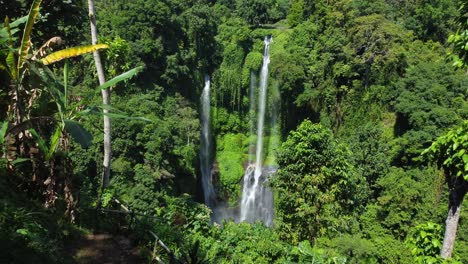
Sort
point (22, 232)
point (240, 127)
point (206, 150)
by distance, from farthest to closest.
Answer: point (240, 127), point (206, 150), point (22, 232)

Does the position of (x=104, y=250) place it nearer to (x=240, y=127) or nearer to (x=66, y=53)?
(x=66, y=53)

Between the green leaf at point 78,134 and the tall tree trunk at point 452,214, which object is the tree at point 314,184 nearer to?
the green leaf at point 78,134

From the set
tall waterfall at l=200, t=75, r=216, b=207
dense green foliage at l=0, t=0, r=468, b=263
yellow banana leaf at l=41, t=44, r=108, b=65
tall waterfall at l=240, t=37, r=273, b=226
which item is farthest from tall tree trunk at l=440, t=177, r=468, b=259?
tall waterfall at l=200, t=75, r=216, b=207

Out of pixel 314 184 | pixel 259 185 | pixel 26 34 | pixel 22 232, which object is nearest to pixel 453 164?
pixel 22 232

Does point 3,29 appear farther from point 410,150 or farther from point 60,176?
point 410,150

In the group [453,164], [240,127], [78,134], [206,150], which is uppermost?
[453,164]

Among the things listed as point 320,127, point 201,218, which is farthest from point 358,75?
point 201,218

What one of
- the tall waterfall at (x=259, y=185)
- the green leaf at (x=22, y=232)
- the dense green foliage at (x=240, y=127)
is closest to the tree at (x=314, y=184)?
the dense green foliage at (x=240, y=127)
